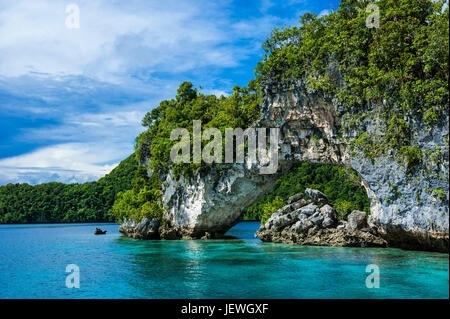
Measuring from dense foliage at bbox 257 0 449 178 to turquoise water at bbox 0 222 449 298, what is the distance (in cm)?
427

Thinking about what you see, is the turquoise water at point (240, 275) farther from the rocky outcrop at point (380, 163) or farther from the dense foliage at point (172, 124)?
the dense foliage at point (172, 124)

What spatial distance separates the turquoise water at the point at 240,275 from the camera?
9.77 m

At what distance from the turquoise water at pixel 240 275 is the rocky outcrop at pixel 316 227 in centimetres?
124

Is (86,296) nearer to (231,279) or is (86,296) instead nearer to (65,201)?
(231,279)

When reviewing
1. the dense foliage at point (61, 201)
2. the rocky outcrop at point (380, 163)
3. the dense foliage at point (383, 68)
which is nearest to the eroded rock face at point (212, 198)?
the rocky outcrop at point (380, 163)

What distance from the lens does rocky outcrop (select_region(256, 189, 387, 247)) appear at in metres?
17.9

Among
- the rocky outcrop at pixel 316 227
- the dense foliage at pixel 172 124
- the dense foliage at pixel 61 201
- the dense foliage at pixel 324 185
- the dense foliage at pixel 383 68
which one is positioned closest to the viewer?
the dense foliage at pixel 383 68

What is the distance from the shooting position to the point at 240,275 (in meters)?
12.0

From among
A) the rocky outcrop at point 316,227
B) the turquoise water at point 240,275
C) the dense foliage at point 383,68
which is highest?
A: the dense foliage at point 383,68

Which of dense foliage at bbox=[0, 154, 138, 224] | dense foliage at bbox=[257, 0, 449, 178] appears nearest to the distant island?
dense foliage at bbox=[257, 0, 449, 178]

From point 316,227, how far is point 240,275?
839cm

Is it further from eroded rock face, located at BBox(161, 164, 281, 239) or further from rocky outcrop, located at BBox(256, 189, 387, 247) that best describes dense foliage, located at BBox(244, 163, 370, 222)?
rocky outcrop, located at BBox(256, 189, 387, 247)
